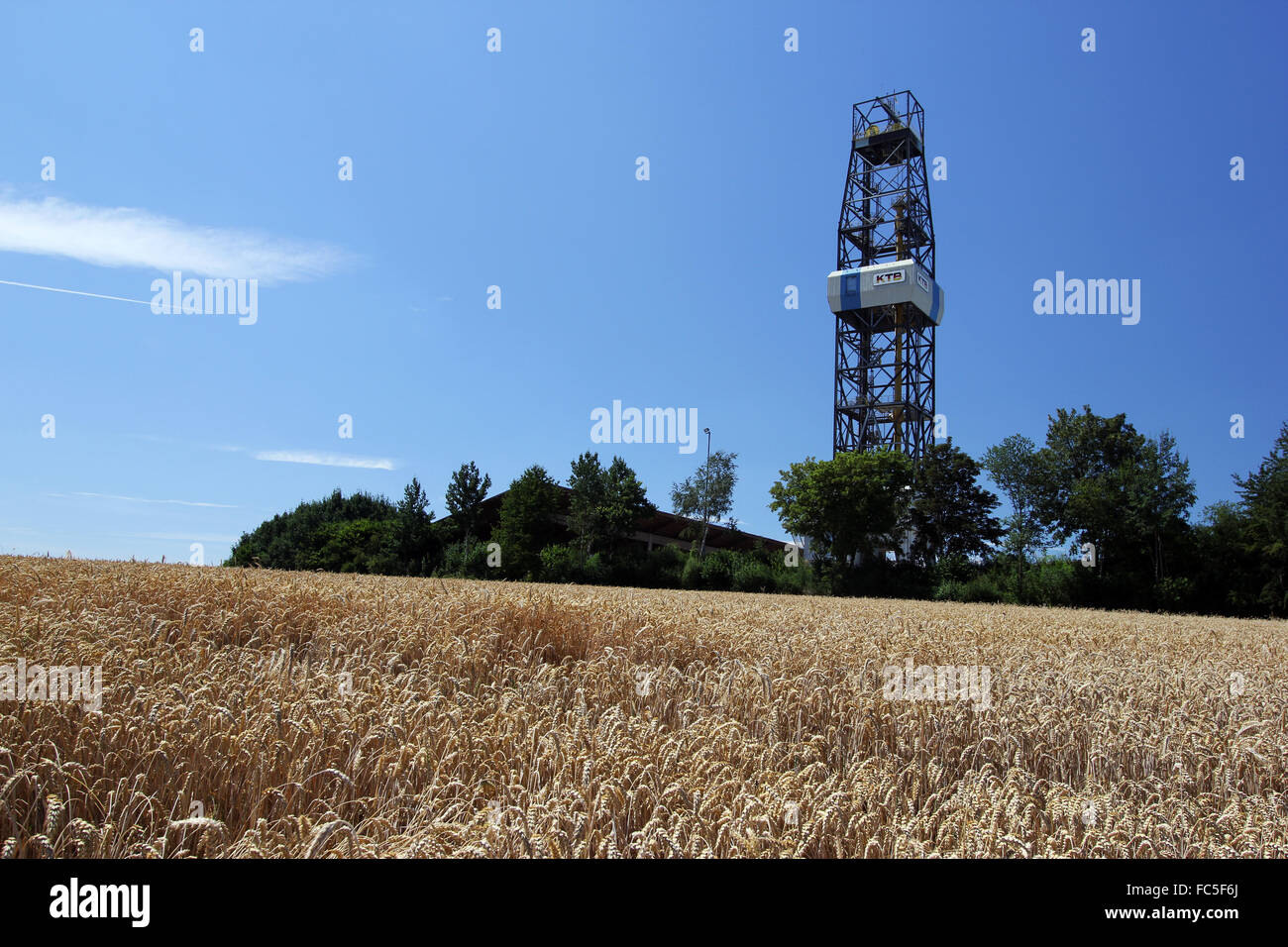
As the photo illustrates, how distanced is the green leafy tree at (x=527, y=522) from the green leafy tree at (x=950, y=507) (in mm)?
32932

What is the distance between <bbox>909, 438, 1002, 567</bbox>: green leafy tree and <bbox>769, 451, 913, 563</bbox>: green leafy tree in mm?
1953

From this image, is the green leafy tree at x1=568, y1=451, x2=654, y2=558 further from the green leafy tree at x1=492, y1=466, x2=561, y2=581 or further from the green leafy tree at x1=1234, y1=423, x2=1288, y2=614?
the green leafy tree at x1=1234, y1=423, x2=1288, y2=614

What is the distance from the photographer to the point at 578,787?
396 cm

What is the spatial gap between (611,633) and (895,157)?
291 ft

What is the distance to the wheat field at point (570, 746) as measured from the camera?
11.3 feet

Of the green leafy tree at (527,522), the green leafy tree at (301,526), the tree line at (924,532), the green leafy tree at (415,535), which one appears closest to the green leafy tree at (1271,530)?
the tree line at (924,532)

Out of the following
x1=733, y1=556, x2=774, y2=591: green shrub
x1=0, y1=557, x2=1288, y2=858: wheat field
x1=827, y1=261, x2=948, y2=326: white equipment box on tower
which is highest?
x1=827, y1=261, x2=948, y2=326: white equipment box on tower

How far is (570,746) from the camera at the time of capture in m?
4.45

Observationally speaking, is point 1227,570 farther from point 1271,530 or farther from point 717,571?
point 717,571

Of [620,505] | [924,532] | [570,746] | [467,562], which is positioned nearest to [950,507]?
[924,532]

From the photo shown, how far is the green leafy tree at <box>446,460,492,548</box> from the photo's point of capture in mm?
74125

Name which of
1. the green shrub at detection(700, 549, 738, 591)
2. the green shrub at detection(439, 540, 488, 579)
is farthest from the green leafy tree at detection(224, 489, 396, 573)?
the green shrub at detection(700, 549, 738, 591)
